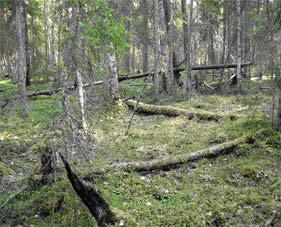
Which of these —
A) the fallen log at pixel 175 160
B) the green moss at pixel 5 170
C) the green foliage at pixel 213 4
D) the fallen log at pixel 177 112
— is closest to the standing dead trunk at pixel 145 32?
the green foliage at pixel 213 4

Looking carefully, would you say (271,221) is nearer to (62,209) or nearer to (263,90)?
(62,209)

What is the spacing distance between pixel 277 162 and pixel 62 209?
472cm

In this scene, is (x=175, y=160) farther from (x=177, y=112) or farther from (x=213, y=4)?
(x=213, y=4)

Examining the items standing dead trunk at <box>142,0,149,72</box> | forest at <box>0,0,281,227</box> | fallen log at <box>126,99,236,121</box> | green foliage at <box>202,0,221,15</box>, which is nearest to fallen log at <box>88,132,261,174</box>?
forest at <box>0,0,281,227</box>

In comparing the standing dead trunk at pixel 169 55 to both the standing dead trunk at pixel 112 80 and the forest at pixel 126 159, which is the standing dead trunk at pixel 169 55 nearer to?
the standing dead trunk at pixel 112 80

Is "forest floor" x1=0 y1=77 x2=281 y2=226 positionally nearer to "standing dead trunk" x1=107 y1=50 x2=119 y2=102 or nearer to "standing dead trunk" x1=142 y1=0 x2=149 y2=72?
"standing dead trunk" x1=107 y1=50 x2=119 y2=102

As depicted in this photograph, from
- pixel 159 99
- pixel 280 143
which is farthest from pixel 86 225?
pixel 159 99

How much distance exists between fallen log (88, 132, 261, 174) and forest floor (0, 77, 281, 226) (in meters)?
0.15

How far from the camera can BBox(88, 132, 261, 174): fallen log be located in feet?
27.0

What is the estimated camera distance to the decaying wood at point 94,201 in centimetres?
602

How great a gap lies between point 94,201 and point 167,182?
2.20 metres

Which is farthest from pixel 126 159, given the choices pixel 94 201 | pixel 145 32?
pixel 145 32

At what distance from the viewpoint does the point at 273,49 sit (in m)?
8.84

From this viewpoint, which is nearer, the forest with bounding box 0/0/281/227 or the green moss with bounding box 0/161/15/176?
the forest with bounding box 0/0/281/227
